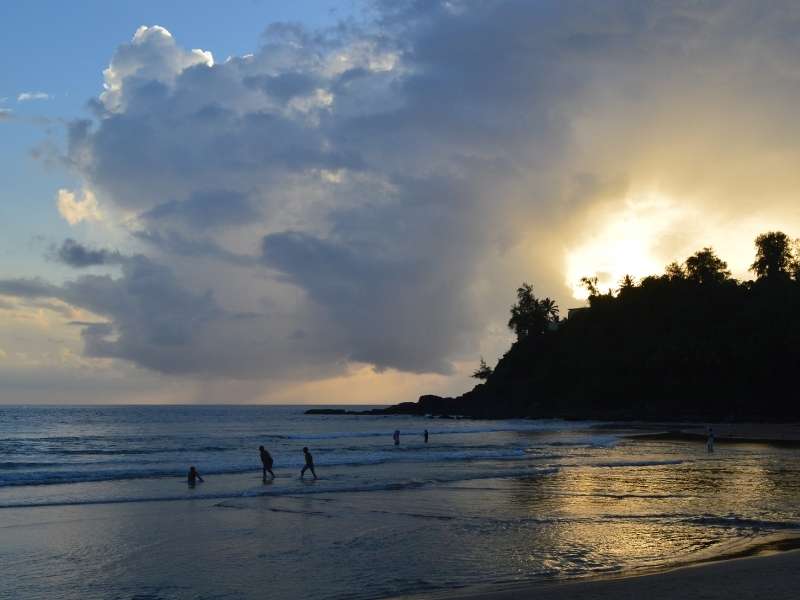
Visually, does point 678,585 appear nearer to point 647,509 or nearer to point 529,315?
point 647,509

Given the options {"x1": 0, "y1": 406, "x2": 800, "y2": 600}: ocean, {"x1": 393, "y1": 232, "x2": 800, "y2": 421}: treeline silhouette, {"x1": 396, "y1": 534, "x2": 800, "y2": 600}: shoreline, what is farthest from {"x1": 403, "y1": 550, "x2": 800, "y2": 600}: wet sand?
{"x1": 393, "y1": 232, "x2": 800, "y2": 421}: treeline silhouette

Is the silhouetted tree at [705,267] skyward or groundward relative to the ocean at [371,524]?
skyward

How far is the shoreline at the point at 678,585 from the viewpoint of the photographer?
423 inches

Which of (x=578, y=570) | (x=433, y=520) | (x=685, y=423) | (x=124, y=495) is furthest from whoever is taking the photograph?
(x=685, y=423)

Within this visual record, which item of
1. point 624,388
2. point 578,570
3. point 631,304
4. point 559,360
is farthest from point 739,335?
point 578,570

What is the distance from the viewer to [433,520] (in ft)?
67.2

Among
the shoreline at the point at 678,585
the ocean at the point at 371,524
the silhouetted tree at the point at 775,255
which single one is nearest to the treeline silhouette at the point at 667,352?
the silhouetted tree at the point at 775,255

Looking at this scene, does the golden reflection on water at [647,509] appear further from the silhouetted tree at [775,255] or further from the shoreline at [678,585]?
the silhouetted tree at [775,255]

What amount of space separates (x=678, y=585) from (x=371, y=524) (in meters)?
10.3

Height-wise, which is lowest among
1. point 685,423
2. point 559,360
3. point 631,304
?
point 685,423

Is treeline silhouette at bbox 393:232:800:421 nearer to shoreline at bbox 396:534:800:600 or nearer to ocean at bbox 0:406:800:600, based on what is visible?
ocean at bbox 0:406:800:600

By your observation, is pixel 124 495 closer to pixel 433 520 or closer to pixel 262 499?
pixel 262 499

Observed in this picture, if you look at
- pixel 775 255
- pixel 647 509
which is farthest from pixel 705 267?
pixel 647 509

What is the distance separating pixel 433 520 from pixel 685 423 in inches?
3202
